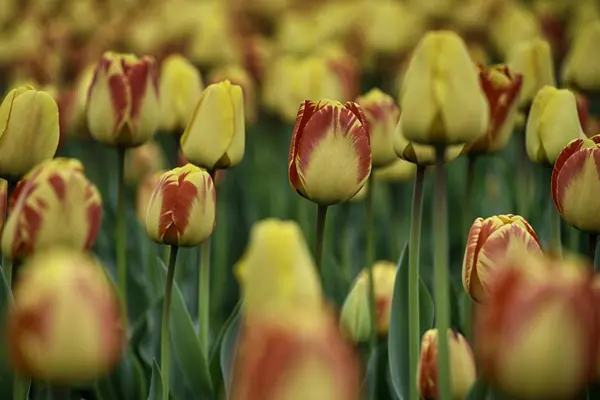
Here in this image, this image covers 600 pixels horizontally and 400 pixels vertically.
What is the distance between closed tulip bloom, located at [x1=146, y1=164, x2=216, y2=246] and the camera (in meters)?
1.17

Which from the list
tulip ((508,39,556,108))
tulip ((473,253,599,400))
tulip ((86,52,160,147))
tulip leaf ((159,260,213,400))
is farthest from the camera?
tulip ((508,39,556,108))

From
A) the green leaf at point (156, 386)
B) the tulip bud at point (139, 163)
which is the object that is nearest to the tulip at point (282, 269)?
the green leaf at point (156, 386)

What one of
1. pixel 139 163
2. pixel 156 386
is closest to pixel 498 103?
pixel 156 386

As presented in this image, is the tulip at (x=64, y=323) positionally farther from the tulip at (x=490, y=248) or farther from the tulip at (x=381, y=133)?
the tulip at (x=381, y=133)

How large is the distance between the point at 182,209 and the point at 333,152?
7.7 inches

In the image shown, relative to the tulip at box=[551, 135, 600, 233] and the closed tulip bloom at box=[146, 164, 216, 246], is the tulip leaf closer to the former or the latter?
the closed tulip bloom at box=[146, 164, 216, 246]

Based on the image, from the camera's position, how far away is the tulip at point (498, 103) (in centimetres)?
155

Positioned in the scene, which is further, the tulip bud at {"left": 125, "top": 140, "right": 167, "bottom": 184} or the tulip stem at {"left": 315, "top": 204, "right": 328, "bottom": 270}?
the tulip bud at {"left": 125, "top": 140, "right": 167, "bottom": 184}

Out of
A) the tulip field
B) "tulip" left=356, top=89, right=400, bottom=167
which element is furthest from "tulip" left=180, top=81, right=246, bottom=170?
"tulip" left=356, top=89, right=400, bottom=167

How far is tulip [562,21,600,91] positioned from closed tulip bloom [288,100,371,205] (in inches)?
32.0

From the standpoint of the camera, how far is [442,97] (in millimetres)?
981

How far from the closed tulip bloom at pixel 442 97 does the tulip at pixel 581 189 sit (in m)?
0.19

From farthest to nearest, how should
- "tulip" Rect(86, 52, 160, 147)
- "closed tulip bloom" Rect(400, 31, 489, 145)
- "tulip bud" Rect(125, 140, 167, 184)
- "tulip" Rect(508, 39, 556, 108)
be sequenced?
"tulip bud" Rect(125, 140, 167, 184) < "tulip" Rect(508, 39, 556, 108) < "tulip" Rect(86, 52, 160, 147) < "closed tulip bloom" Rect(400, 31, 489, 145)

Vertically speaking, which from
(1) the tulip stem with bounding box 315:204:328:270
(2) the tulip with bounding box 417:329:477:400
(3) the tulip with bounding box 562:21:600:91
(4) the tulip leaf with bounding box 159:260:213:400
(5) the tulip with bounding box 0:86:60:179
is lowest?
(4) the tulip leaf with bounding box 159:260:213:400
